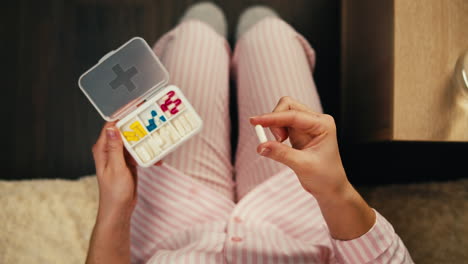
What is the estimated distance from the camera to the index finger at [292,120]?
40 centimetres

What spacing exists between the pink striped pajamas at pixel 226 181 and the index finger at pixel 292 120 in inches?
7.6

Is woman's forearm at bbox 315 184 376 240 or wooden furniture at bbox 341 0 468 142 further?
wooden furniture at bbox 341 0 468 142

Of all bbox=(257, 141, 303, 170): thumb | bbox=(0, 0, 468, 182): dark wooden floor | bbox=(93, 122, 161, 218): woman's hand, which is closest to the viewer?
bbox=(257, 141, 303, 170): thumb

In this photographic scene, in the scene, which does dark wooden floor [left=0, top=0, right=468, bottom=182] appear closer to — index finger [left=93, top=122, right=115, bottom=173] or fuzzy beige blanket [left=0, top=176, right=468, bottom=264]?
fuzzy beige blanket [left=0, top=176, right=468, bottom=264]

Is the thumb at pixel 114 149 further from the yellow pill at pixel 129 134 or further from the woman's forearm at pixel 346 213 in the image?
the woman's forearm at pixel 346 213

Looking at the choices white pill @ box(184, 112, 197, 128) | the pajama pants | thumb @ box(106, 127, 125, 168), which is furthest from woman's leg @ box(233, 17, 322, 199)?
thumb @ box(106, 127, 125, 168)

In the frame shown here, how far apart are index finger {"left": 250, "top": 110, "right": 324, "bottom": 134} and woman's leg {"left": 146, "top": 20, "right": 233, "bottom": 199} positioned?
0.88 ft

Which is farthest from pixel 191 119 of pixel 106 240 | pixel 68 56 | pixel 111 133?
pixel 68 56

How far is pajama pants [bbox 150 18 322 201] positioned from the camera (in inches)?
25.3

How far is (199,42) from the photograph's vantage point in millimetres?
696

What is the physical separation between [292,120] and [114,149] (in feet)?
0.89

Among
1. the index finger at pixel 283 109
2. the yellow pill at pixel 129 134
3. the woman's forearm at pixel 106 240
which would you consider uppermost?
the index finger at pixel 283 109

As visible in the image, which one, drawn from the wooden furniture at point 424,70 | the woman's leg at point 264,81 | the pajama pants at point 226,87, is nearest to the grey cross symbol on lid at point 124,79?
the pajama pants at point 226,87

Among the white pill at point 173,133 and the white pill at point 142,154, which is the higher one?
the white pill at point 173,133
